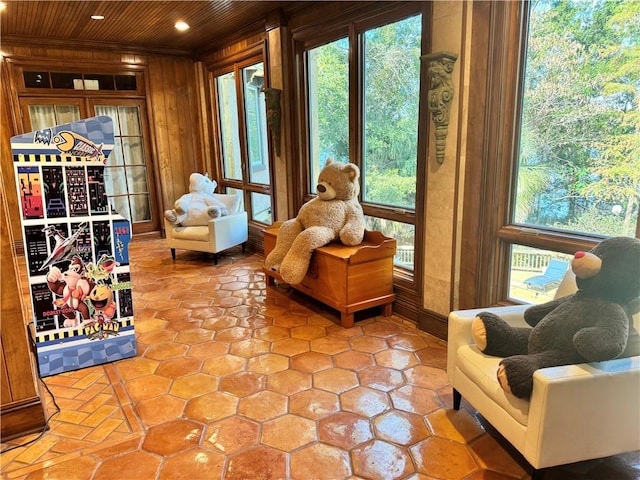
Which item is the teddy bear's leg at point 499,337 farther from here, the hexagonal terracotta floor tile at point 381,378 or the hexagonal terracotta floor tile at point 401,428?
the hexagonal terracotta floor tile at point 381,378

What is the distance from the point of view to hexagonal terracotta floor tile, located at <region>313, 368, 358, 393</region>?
252 cm

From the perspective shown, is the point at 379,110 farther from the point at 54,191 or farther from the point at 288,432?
the point at 288,432

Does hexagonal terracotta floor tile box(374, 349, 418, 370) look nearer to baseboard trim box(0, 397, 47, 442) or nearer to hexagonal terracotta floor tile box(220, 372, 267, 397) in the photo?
hexagonal terracotta floor tile box(220, 372, 267, 397)

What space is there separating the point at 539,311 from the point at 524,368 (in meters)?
0.44

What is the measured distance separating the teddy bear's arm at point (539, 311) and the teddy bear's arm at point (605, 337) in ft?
1.04

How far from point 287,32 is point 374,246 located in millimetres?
2529

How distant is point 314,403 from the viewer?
2.37 metres

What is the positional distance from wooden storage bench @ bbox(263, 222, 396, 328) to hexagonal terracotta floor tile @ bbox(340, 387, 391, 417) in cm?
90

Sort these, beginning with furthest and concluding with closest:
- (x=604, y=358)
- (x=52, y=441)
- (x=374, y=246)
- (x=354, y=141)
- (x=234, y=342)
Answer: (x=354, y=141) → (x=374, y=246) → (x=234, y=342) → (x=52, y=441) → (x=604, y=358)

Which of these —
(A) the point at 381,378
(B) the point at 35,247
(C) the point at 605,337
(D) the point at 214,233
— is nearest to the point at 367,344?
(A) the point at 381,378

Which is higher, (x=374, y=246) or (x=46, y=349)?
(x=374, y=246)

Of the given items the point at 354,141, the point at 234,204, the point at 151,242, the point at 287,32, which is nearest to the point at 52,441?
the point at 354,141

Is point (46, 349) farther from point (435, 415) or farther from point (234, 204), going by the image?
point (234, 204)

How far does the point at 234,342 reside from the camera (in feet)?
10.3
